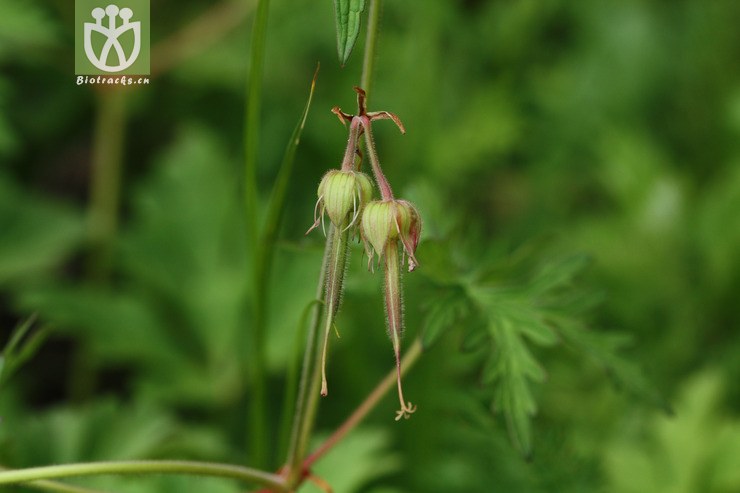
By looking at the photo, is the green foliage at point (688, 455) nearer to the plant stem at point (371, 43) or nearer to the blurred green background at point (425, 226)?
the blurred green background at point (425, 226)

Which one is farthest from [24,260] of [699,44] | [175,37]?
A: [699,44]

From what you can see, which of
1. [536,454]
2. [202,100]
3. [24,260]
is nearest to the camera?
[536,454]

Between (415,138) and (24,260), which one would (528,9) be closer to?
(415,138)

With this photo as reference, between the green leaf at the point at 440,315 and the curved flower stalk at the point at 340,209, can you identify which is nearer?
the curved flower stalk at the point at 340,209

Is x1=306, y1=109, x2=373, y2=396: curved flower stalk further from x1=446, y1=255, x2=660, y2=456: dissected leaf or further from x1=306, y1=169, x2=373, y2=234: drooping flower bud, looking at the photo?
x1=446, y1=255, x2=660, y2=456: dissected leaf

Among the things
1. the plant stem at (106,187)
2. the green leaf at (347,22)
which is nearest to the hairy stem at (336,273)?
the green leaf at (347,22)
